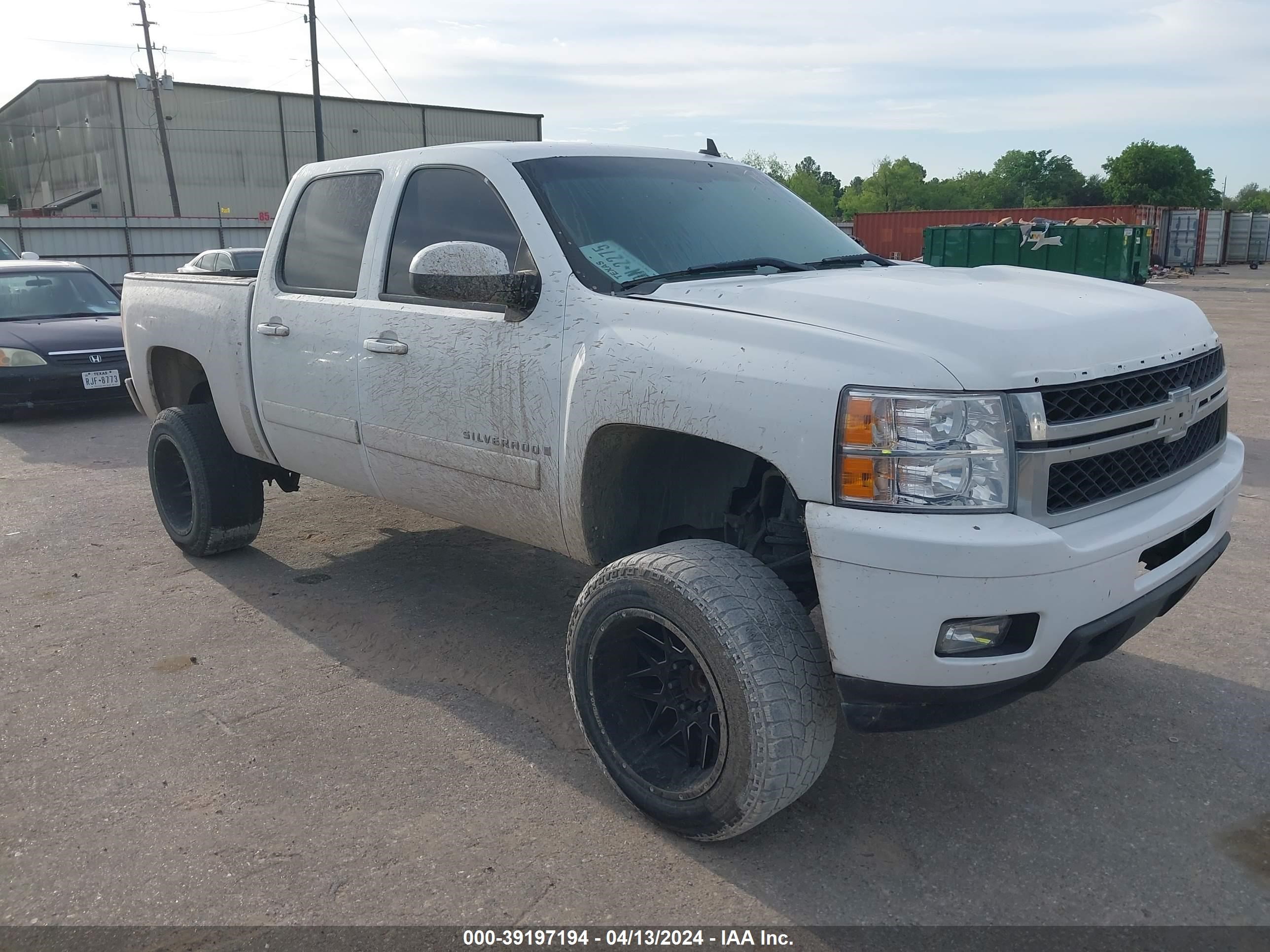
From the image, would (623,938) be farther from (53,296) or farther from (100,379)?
(53,296)

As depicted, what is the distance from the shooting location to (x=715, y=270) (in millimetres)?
3387

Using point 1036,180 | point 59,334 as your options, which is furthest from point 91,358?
point 1036,180

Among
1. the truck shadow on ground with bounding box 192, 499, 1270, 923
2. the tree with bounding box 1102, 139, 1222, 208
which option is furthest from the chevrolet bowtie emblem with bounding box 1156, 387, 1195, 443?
the tree with bounding box 1102, 139, 1222, 208

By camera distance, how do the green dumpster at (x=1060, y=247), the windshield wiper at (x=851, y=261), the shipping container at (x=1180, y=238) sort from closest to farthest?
the windshield wiper at (x=851, y=261), the green dumpster at (x=1060, y=247), the shipping container at (x=1180, y=238)

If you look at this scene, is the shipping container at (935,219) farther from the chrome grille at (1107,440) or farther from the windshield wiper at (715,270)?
the chrome grille at (1107,440)

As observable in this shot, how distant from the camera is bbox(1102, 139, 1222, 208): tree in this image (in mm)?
80812

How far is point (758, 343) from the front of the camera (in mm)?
2662

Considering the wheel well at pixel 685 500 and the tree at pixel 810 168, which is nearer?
the wheel well at pixel 685 500

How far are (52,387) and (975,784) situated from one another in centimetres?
915

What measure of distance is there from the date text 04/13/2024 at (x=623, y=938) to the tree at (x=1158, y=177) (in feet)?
293

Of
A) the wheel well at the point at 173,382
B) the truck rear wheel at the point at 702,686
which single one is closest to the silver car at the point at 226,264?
the wheel well at the point at 173,382

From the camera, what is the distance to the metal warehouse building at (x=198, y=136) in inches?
1945

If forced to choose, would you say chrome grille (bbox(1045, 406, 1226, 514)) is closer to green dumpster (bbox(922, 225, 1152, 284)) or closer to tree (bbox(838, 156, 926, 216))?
green dumpster (bbox(922, 225, 1152, 284))

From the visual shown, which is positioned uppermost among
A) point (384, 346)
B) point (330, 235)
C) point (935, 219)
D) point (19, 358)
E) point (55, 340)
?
point (935, 219)
